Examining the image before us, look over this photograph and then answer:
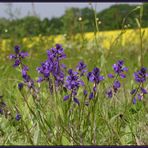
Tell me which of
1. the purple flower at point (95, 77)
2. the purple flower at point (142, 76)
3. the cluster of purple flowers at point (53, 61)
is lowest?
the purple flower at point (142, 76)

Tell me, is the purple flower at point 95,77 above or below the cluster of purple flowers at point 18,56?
below

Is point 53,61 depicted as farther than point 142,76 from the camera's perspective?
No

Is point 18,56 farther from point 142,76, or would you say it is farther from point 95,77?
point 142,76

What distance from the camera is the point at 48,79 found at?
2.05 m

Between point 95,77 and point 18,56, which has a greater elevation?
point 18,56

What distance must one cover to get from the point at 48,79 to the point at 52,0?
1.57 feet

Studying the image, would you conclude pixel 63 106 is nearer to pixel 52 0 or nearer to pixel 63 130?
Answer: pixel 63 130

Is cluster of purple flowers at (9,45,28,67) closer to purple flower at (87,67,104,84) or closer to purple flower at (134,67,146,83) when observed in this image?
purple flower at (87,67,104,84)

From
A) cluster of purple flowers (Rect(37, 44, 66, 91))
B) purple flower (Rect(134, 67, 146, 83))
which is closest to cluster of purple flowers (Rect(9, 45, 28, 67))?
cluster of purple flowers (Rect(37, 44, 66, 91))

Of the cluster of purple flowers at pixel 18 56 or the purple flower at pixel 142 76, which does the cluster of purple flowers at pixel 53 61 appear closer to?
the cluster of purple flowers at pixel 18 56

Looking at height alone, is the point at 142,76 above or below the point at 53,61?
below

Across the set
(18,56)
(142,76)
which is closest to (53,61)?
(18,56)

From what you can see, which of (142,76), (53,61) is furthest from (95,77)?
(142,76)

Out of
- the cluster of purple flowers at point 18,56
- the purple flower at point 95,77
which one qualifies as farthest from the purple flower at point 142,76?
the cluster of purple flowers at point 18,56
